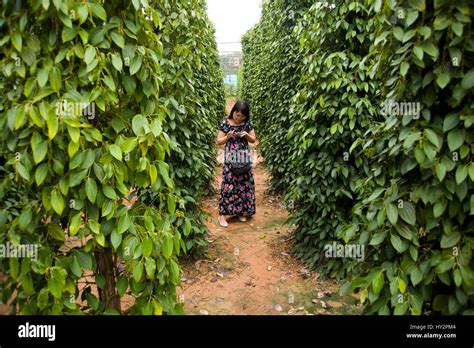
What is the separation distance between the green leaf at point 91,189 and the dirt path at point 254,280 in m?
2.07

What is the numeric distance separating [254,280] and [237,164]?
6.05 feet

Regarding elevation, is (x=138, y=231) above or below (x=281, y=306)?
above

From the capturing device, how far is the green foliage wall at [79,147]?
1.47 meters

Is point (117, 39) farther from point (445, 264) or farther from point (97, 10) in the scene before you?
point (445, 264)

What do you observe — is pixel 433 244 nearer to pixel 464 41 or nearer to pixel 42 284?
pixel 464 41

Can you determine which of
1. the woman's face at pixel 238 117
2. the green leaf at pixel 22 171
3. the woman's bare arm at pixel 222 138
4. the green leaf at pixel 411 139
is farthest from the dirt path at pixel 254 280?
the green leaf at pixel 22 171

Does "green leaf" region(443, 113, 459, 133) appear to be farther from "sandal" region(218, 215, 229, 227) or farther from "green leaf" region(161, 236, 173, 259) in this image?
"sandal" region(218, 215, 229, 227)

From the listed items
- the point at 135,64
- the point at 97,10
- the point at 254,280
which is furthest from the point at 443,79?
the point at 254,280

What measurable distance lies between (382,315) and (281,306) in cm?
172

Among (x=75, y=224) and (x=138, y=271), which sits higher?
(x=75, y=224)

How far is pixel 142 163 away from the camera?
5.53 feet

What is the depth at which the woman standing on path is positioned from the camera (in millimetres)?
4922

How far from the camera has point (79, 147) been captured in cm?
155

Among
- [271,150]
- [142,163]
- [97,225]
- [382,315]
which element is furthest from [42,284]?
[271,150]
